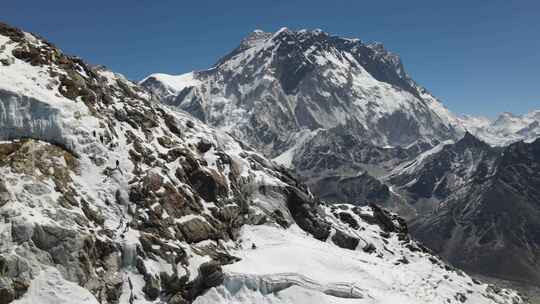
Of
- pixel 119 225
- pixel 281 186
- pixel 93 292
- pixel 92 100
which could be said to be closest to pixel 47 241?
pixel 93 292

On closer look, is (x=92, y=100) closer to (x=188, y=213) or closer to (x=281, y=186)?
(x=188, y=213)

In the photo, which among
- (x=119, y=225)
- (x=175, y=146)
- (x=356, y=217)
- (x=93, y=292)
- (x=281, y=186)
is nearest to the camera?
(x=93, y=292)

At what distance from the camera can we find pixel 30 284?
186 feet

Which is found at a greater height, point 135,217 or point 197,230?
point 135,217

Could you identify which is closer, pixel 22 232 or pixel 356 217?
pixel 22 232

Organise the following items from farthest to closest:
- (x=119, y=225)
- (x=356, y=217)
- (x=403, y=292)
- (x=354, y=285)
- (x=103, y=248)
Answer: (x=356, y=217), (x=403, y=292), (x=354, y=285), (x=119, y=225), (x=103, y=248)

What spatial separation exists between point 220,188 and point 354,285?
90.8ft

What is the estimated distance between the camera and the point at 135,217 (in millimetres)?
73562

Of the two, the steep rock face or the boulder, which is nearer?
the steep rock face

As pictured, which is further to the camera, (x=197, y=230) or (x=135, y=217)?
(x=197, y=230)

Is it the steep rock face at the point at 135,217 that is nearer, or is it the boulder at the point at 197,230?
the steep rock face at the point at 135,217

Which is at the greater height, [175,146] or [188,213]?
[175,146]

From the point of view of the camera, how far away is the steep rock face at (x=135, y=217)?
201ft

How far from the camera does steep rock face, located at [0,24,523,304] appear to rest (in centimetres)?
6122
